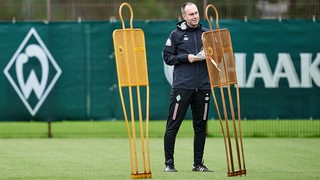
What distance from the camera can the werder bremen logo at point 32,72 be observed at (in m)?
17.4

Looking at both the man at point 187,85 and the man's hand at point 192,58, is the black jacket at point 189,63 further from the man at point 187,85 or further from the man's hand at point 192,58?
the man's hand at point 192,58

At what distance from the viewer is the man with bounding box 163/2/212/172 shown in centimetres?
1104

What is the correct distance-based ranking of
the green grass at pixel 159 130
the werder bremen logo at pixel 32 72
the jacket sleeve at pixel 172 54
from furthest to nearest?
1. the green grass at pixel 159 130
2. the werder bremen logo at pixel 32 72
3. the jacket sleeve at pixel 172 54

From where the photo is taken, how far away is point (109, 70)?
17422 millimetres

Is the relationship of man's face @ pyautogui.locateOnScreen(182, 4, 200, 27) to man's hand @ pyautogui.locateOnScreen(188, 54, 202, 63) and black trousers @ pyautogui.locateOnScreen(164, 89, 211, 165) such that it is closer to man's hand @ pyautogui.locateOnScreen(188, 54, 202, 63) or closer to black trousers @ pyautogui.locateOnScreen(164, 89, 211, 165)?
man's hand @ pyautogui.locateOnScreen(188, 54, 202, 63)

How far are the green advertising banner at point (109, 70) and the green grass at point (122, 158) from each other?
2.07ft

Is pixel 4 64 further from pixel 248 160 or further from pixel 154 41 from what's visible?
pixel 248 160

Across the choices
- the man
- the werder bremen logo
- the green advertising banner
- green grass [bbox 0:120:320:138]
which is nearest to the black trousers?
the man

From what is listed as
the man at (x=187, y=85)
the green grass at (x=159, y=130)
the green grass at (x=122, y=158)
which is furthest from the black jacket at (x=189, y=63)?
the green grass at (x=159, y=130)

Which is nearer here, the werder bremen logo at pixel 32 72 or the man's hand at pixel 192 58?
the man's hand at pixel 192 58

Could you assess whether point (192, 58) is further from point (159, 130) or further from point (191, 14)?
point (159, 130)

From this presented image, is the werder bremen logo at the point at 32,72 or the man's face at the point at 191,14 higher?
the man's face at the point at 191,14

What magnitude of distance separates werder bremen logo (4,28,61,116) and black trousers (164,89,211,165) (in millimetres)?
6624

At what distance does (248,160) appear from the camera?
12.9m
